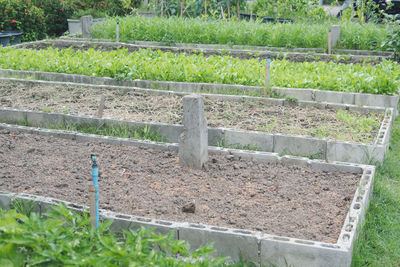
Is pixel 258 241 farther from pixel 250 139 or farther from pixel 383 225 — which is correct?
pixel 250 139

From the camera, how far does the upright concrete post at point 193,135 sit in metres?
4.41

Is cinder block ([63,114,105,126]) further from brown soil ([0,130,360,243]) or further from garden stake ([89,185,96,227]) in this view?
garden stake ([89,185,96,227])

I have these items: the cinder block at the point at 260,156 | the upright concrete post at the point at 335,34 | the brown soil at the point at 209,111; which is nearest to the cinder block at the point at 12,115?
the brown soil at the point at 209,111

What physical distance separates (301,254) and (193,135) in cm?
160

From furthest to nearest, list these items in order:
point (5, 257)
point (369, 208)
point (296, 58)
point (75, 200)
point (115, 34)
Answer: point (115, 34), point (296, 58), point (369, 208), point (75, 200), point (5, 257)

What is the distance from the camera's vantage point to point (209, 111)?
633 centimetres

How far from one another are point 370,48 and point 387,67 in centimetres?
286

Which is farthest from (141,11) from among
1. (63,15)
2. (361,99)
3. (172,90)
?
(361,99)

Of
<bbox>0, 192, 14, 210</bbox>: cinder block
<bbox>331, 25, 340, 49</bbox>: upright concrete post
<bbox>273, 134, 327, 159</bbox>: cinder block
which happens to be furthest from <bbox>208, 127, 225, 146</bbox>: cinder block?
<bbox>331, 25, 340, 49</bbox>: upright concrete post

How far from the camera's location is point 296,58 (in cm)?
954

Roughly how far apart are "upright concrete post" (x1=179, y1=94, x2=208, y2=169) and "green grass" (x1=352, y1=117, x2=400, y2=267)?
4.88 ft

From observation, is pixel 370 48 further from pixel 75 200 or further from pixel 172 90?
pixel 75 200

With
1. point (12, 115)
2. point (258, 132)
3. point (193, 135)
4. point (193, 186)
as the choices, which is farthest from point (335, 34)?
point (193, 186)

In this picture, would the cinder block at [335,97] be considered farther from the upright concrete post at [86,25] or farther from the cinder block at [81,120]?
the upright concrete post at [86,25]
